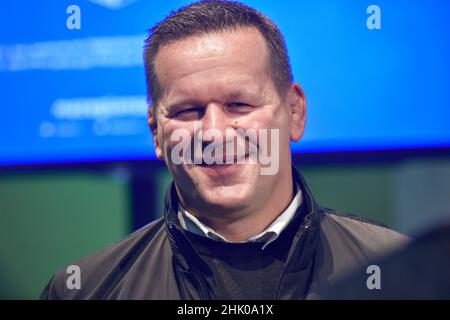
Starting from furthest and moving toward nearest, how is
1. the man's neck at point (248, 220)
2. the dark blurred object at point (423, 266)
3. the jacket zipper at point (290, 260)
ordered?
the man's neck at point (248, 220)
the jacket zipper at point (290, 260)
the dark blurred object at point (423, 266)

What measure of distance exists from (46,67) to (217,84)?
548 millimetres

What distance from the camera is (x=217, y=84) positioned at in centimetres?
157

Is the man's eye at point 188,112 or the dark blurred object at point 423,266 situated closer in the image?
the dark blurred object at point 423,266

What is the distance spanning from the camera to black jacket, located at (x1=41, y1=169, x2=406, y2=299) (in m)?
1.54

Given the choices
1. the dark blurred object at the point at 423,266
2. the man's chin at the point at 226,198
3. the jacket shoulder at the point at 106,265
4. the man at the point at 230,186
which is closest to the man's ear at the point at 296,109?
the man at the point at 230,186

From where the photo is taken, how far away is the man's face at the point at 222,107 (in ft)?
5.16

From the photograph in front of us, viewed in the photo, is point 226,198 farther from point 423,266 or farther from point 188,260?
point 423,266

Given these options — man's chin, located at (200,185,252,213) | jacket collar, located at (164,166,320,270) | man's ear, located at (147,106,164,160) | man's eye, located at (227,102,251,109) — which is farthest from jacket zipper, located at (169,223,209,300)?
man's eye, located at (227,102,251,109)

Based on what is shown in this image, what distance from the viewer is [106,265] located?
1690 millimetres

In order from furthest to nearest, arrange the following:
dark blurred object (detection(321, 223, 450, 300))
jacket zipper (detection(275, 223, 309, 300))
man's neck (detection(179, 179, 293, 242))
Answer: man's neck (detection(179, 179, 293, 242))
jacket zipper (detection(275, 223, 309, 300))
dark blurred object (detection(321, 223, 450, 300))

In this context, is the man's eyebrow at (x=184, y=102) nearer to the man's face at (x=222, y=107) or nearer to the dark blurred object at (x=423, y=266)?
the man's face at (x=222, y=107)

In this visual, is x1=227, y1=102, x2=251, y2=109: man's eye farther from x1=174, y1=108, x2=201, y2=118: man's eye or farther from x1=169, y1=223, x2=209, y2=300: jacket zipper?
x1=169, y1=223, x2=209, y2=300: jacket zipper

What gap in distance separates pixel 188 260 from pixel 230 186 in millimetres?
216

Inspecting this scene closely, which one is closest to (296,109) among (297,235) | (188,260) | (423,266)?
(297,235)
